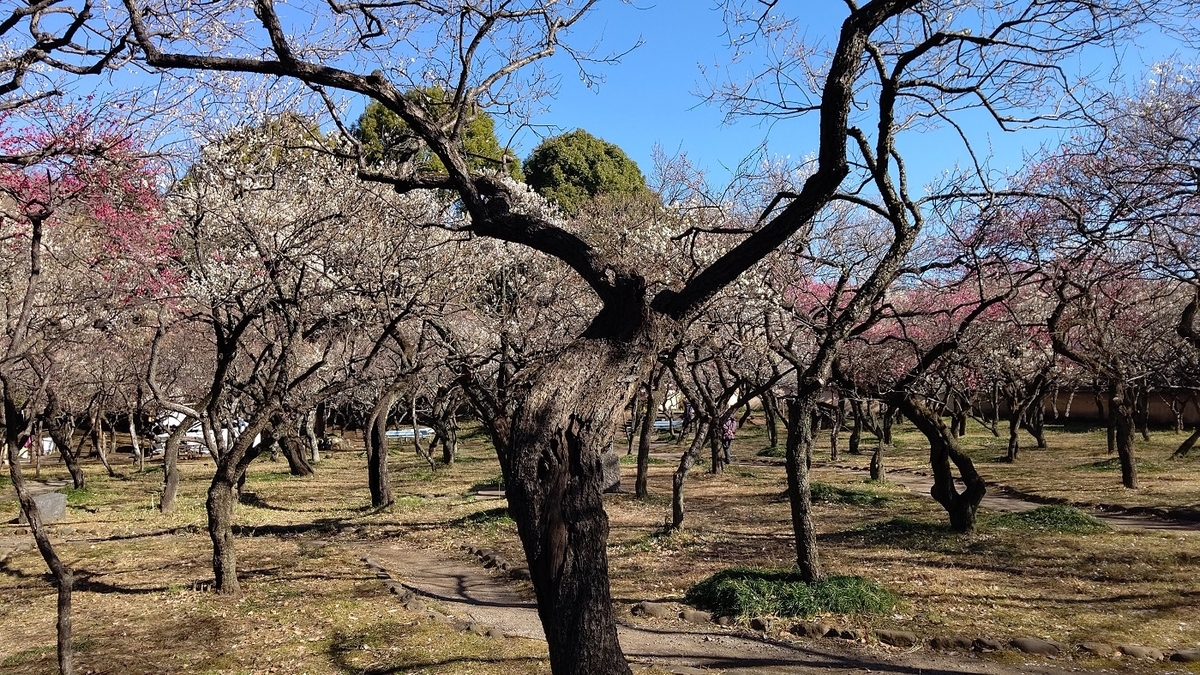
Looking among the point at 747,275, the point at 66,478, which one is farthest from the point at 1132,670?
the point at 66,478

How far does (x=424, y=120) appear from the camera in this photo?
409cm

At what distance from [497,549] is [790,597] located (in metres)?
4.93

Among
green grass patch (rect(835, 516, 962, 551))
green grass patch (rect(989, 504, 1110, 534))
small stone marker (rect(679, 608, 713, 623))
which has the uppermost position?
green grass patch (rect(989, 504, 1110, 534))

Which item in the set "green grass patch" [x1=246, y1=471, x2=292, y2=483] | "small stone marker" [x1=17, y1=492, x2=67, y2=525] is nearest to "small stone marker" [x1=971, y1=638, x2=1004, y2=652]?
"small stone marker" [x1=17, y1=492, x2=67, y2=525]

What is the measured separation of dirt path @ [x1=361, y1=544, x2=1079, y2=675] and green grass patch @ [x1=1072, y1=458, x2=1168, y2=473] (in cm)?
1405

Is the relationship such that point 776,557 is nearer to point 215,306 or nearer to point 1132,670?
point 1132,670

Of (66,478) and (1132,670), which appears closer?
(1132,670)

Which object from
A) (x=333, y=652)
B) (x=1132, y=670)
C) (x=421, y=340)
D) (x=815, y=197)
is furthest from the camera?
(x=421, y=340)

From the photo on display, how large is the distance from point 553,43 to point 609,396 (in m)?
2.94

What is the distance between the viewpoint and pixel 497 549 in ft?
36.2

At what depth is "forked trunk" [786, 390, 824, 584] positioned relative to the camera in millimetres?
7230

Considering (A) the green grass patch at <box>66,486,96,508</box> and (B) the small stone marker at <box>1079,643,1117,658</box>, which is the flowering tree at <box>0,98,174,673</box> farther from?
(B) the small stone marker at <box>1079,643,1117,658</box>

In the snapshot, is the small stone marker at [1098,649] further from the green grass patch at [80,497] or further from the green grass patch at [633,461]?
the green grass patch at [80,497]

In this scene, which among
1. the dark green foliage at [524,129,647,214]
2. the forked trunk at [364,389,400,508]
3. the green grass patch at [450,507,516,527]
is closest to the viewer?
the green grass patch at [450,507,516,527]
